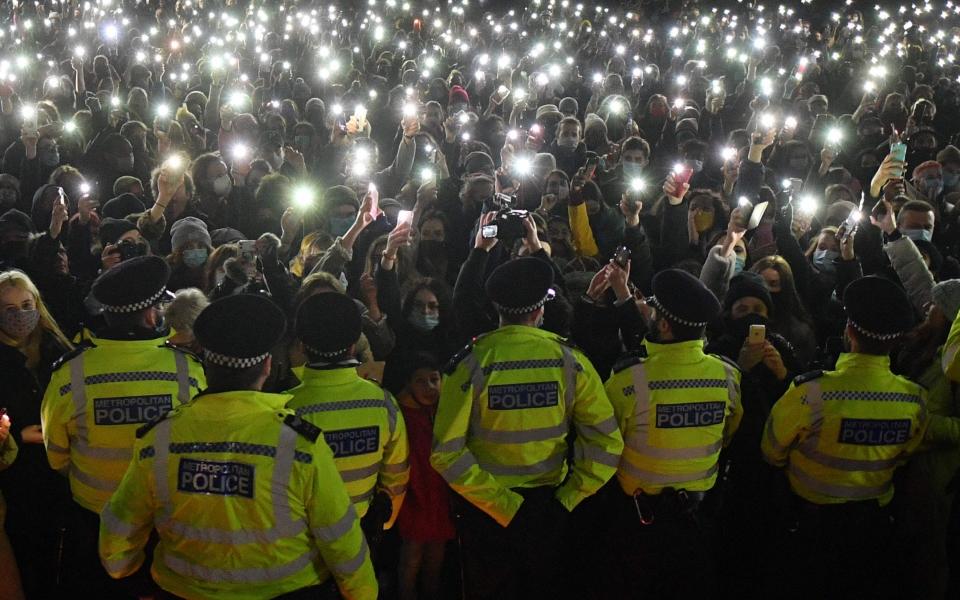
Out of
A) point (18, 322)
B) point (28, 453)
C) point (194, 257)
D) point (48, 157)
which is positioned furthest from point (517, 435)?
point (48, 157)

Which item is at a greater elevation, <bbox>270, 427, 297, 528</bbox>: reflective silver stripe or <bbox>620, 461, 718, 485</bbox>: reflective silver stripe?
<bbox>270, 427, 297, 528</bbox>: reflective silver stripe

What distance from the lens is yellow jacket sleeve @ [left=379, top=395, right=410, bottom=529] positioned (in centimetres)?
337

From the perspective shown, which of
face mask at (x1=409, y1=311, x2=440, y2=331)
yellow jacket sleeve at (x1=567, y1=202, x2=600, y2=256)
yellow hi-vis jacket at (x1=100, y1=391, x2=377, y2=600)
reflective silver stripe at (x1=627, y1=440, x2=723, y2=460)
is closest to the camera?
yellow hi-vis jacket at (x1=100, y1=391, x2=377, y2=600)

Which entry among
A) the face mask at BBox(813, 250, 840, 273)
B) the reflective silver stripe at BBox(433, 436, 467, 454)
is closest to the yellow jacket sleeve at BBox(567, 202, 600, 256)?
the face mask at BBox(813, 250, 840, 273)

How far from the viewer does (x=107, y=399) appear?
3.25 m

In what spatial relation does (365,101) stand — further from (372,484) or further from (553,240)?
(372,484)

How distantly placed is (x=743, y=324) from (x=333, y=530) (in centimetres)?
318

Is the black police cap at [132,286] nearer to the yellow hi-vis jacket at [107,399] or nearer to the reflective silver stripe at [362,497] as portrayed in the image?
the yellow hi-vis jacket at [107,399]

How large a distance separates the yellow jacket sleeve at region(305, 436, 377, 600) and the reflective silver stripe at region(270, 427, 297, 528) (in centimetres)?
8

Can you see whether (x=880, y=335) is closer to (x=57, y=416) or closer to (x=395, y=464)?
(x=395, y=464)

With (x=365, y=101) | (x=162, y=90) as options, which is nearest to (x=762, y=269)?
(x=365, y=101)

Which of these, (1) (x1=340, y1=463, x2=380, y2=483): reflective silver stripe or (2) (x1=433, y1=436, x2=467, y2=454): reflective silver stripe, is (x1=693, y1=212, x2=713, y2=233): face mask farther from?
(1) (x1=340, y1=463, x2=380, y2=483): reflective silver stripe

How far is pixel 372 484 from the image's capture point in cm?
336

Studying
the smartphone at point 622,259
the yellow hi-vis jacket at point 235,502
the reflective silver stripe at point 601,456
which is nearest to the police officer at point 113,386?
the yellow hi-vis jacket at point 235,502
